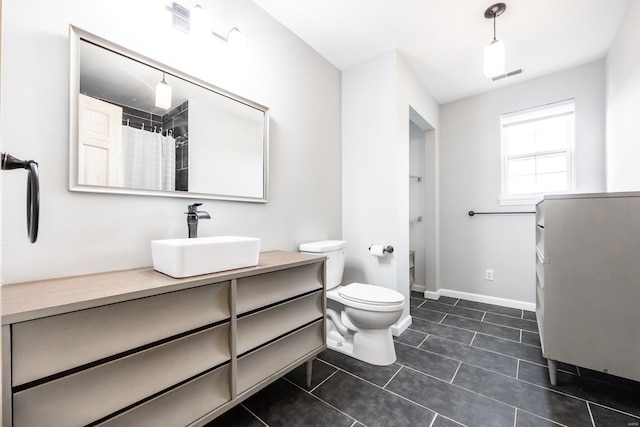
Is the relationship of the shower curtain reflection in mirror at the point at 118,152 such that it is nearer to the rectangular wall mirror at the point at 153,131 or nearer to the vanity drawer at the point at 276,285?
the rectangular wall mirror at the point at 153,131

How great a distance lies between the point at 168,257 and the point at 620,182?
116 inches

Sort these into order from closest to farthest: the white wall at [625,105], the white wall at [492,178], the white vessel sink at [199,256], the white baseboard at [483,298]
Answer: the white vessel sink at [199,256] < the white wall at [625,105] < the white wall at [492,178] < the white baseboard at [483,298]

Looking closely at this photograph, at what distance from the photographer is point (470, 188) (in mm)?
3129

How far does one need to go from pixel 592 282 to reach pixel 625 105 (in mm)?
1362

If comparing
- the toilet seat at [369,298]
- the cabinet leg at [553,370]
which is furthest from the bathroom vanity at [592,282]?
the toilet seat at [369,298]

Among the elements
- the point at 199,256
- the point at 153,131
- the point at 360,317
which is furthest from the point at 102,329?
the point at 360,317

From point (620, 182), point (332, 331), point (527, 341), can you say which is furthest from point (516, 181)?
point (332, 331)

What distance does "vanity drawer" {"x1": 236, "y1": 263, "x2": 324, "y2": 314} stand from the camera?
123cm

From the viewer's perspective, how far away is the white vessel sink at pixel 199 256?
106cm

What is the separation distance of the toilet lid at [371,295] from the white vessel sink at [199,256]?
0.86 m

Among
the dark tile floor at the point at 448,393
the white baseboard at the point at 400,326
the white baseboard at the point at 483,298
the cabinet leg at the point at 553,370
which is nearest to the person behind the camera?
the dark tile floor at the point at 448,393

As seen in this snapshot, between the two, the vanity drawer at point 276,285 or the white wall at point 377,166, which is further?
the white wall at point 377,166

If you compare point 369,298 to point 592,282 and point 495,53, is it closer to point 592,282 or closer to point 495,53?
point 592,282

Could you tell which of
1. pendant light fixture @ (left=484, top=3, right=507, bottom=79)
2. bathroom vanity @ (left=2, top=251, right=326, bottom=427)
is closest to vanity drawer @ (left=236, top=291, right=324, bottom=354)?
bathroom vanity @ (left=2, top=251, right=326, bottom=427)
